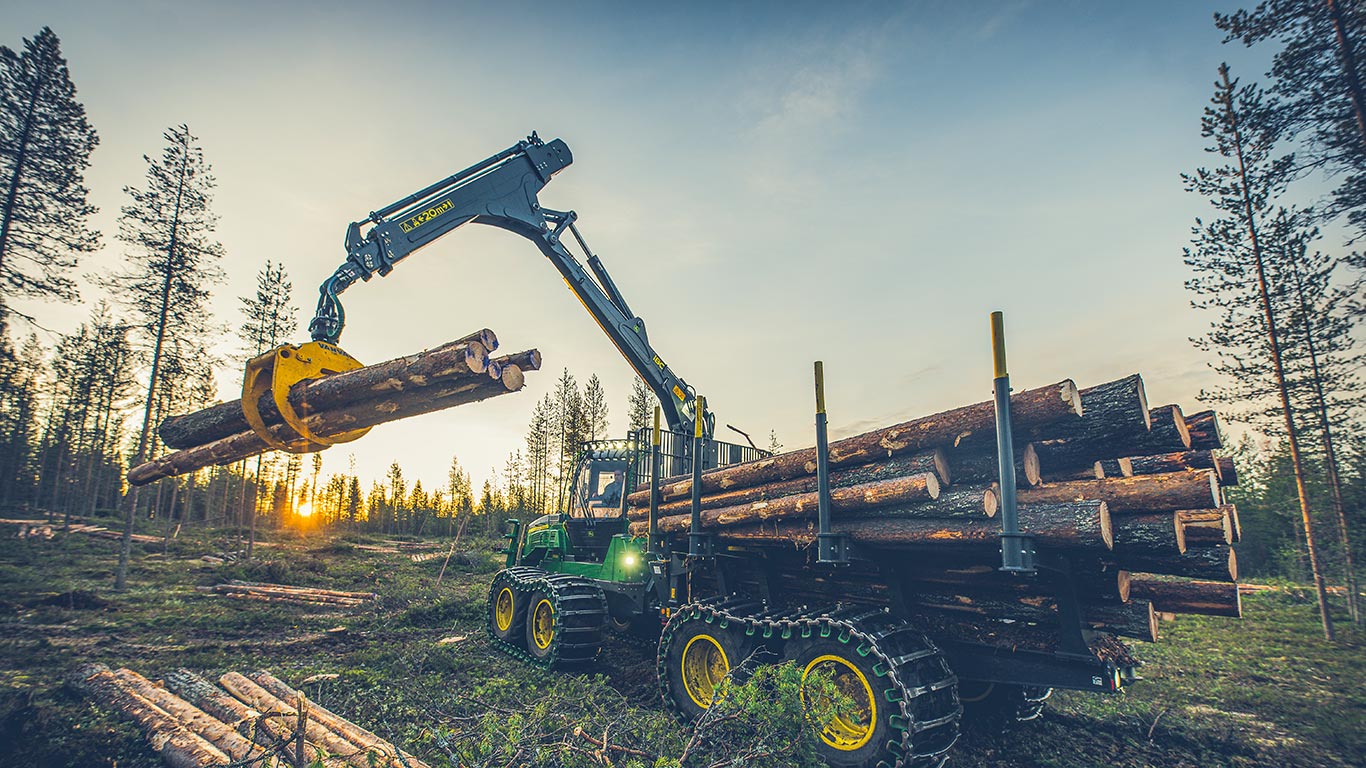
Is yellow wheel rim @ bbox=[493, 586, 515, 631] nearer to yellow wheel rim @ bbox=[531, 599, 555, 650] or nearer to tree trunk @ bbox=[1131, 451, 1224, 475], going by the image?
yellow wheel rim @ bbox=[531, 599, 555, 650]

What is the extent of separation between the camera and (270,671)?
8641mm

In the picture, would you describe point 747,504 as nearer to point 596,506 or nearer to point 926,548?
point 926,548

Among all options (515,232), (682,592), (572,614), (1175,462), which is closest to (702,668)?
(682,592)

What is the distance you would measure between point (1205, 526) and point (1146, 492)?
1.80ft

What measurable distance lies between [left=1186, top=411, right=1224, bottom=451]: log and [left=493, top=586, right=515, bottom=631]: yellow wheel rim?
1009 centimetres

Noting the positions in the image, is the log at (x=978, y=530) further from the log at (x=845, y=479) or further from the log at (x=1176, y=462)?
the log at (x=1176, y=462)

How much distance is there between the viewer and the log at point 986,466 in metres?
4.98

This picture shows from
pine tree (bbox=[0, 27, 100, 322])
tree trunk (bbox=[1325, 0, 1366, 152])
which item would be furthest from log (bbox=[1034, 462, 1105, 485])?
pine tree (bbox=[0, 27, 100, 322])

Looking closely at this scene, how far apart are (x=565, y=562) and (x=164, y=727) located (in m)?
5.83

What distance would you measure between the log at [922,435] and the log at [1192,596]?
2.29 meters

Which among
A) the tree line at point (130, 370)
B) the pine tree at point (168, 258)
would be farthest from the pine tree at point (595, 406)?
the pine tree at point (168, 258)

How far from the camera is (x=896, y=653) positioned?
17.6 ft

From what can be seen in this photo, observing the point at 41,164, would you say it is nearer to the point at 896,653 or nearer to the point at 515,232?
the point at 515,232

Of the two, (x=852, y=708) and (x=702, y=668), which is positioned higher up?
(x=852, y=708)
